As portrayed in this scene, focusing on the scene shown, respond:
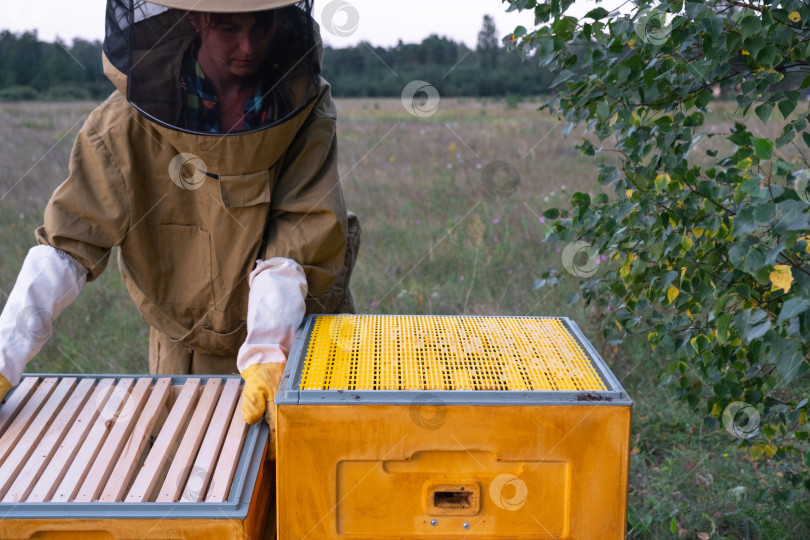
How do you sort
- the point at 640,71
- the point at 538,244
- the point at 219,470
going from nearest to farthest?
the point at 219,470 → the point at 640,71 → the point at 538,244

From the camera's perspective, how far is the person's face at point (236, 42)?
182 cm

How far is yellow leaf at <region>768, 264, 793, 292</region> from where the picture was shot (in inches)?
46.6

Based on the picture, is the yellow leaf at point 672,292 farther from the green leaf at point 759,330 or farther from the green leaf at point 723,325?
the green leaf at point 759,330

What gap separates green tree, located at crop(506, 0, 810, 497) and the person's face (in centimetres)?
73

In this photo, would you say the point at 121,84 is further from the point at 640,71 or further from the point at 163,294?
the point at 640,71

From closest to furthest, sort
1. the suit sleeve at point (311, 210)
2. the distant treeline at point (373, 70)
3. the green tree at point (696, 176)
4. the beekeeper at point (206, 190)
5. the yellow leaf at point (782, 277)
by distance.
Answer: the yellow leaf at point (782, 277), the green tree at point (696, 176), the beekeeper at point (206, 190), the suit sleeve at point (311, 210), the distant treeline at point (373, 70)

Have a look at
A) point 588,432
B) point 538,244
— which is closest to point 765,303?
point 588,432

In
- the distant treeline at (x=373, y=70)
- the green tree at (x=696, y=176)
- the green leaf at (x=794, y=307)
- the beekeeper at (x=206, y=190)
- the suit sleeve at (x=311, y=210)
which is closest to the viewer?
the green leaf at (x=794, y=307)

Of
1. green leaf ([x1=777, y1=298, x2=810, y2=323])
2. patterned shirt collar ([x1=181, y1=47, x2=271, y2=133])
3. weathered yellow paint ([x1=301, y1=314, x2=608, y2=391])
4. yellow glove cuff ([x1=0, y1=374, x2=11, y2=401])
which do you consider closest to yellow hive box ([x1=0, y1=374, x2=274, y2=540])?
yellow glove cuff ([x1=0, y1=374, x2=11, y2=401])

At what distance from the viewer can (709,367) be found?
72.9 inches

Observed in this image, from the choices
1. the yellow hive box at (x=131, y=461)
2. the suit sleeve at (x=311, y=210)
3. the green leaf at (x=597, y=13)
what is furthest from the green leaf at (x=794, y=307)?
the suit sleeve at (x=311, y=210)

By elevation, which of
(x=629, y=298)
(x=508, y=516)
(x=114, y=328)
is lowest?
(x=114, y=328)

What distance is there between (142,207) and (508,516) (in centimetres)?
146

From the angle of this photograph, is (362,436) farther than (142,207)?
No
